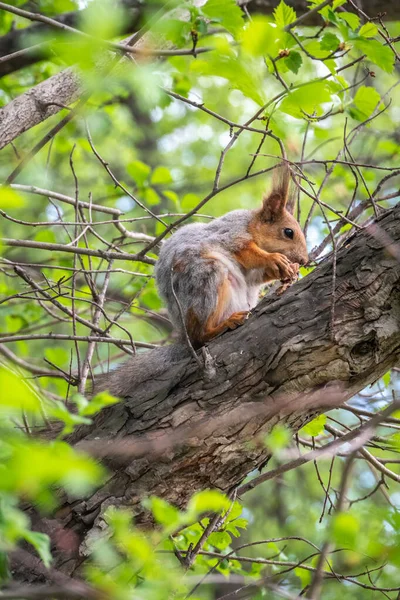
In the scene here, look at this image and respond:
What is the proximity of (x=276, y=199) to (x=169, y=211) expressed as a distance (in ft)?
5.37

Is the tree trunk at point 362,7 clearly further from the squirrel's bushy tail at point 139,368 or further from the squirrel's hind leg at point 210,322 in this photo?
the squirrel's bushy tail at point 139,368

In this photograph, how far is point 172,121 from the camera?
8906 mm

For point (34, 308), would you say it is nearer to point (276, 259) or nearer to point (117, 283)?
point (117, 283)

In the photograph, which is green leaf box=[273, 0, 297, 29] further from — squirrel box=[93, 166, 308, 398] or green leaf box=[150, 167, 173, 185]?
green leaf box=[150, 167, 173, 185]

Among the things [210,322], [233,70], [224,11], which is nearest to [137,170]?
[210,322]

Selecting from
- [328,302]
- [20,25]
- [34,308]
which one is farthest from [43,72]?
[328,302]

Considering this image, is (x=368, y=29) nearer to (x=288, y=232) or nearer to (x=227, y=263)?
(x=227, y=263)

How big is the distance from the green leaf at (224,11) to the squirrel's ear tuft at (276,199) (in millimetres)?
1610

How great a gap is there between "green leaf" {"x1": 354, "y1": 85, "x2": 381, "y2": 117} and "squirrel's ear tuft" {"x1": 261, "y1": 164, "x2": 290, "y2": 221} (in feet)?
2.10

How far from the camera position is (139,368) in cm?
271

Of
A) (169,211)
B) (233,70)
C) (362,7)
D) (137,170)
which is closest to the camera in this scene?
(233,70)

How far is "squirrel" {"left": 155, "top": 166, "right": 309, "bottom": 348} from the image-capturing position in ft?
8.84

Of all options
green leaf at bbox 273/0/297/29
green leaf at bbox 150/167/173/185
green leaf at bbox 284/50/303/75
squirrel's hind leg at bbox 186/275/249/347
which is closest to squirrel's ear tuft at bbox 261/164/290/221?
green leaf at bbox 150/167/173/185

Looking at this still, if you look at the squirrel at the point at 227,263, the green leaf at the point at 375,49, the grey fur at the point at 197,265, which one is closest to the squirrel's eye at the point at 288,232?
the squirrel at the point at 227,263
